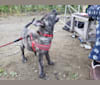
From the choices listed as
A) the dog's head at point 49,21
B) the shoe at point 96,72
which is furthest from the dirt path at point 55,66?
the dog's head at point 49,21

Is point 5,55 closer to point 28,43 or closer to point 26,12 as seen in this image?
point 28,43

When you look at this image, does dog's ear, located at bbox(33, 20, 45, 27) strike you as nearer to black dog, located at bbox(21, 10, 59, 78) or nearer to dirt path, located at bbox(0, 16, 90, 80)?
black dog, located at bbox(21, 10, 59, 78)

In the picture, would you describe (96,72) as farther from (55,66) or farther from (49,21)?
(49,21)

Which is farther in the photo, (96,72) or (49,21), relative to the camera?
(96,72)


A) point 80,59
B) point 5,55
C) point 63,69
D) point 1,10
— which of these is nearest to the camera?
point 63,69

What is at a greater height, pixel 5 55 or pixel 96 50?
pixel 96 50

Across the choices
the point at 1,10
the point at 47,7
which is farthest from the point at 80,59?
the point at 1,10

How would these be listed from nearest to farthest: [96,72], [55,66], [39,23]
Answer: [39,23]
[96,72]
[55,66]

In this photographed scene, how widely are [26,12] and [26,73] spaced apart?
25.6ft

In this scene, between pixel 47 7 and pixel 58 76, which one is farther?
pixel 47 7

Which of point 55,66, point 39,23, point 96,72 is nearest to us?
point 39,23

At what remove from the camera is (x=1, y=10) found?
855 centimetres

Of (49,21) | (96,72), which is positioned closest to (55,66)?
(96,72)

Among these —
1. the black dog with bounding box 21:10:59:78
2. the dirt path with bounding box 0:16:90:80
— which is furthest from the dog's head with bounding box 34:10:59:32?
the dirt path with bounding box 0:16:90:80
